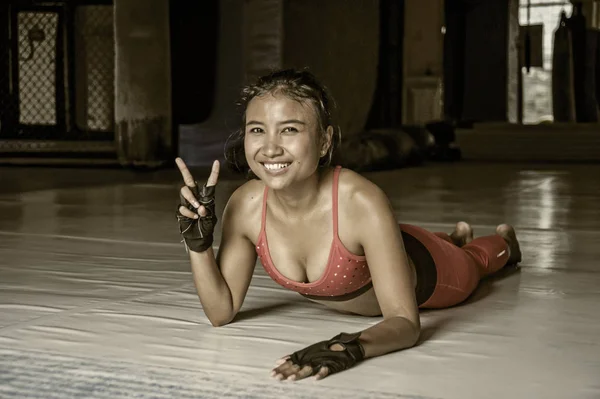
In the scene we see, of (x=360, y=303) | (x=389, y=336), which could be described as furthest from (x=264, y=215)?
(x=389, y=336)

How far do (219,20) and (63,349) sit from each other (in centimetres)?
648

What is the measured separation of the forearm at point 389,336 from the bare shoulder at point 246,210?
1.20 feet

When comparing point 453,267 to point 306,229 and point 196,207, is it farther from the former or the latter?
point 196,207

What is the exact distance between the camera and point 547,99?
18219 millimetres

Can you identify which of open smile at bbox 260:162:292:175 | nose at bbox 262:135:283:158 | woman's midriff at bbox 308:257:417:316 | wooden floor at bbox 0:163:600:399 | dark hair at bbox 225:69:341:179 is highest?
dark hair at bbox 225:69:341:179

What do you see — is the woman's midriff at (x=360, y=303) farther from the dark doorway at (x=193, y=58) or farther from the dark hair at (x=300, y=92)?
the dark doorway at (x=193, y=58)

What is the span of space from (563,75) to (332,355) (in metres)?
14.4

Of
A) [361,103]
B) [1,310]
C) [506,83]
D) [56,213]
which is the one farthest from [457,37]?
[1,310]

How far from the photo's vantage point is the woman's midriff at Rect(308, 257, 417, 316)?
6.57 ft

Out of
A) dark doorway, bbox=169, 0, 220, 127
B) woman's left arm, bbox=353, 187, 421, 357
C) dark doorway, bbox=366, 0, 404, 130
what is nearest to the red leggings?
woman's left arm, bbox=353, 187, 421, 357

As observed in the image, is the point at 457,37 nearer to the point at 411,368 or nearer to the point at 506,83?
the point at 506,83

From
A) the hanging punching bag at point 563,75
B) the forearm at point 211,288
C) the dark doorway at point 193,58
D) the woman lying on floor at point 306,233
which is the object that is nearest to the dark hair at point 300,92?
the woman lying on floor at point 306,233

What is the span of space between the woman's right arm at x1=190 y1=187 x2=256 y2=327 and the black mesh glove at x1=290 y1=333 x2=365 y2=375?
0.40 metres

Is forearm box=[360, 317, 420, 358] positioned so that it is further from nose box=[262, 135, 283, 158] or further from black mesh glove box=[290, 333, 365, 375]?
nose box=[262, 135, 283, 158]
